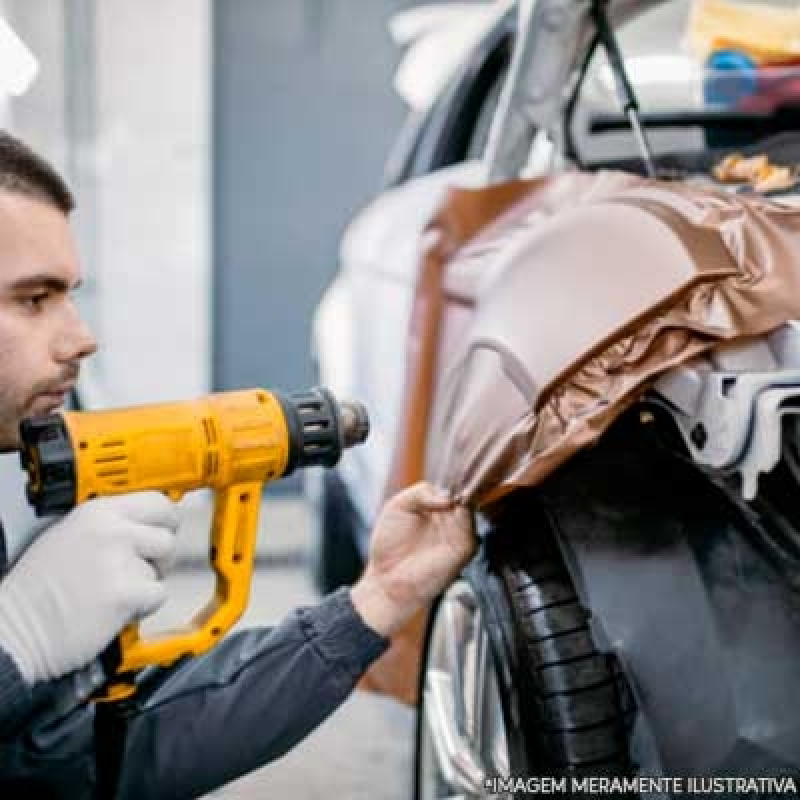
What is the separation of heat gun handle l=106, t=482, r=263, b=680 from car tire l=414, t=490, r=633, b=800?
0.25 meters

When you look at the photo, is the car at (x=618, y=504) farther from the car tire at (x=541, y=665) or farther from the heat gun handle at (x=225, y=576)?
the heat gun handle at (x=225, y=576)

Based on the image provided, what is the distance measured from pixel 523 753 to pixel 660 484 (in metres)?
0.28

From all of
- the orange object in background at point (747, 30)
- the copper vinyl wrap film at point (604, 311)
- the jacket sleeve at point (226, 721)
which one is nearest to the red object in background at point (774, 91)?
the orange object in background at point (747, 30)

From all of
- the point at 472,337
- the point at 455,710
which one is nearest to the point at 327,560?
the point at 455,710

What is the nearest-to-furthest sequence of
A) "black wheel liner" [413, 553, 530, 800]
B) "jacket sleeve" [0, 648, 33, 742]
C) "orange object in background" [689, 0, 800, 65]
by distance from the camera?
"jacket sleeve" [0, 648, 33, 742], "black wheel liner" [413, 553, 530, 800], "orange object in background" [689, 0, 800, 65]

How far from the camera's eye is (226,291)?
447cm

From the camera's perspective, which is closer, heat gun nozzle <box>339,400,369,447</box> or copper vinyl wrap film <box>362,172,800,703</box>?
copper vinyl wrap film <box>362,172,800,703</box>

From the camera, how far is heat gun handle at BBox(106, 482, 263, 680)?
4.21 feet

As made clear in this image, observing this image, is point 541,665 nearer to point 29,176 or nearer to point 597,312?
point 597,312

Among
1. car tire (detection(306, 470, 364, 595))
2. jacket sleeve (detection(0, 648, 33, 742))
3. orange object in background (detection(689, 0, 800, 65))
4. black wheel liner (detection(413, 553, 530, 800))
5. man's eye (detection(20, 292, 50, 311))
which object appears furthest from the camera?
car tire (detection(306, 470, 364, 595))

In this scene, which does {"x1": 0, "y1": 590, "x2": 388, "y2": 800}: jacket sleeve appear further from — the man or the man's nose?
the man's nose

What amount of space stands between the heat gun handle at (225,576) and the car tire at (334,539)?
161cm

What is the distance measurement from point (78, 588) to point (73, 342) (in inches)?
9.0

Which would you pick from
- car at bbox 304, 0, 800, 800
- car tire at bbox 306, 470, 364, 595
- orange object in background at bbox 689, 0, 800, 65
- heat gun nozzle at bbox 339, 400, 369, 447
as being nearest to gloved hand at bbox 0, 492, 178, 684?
heat gun nozzle at bbox 339, 400, 369, 447
